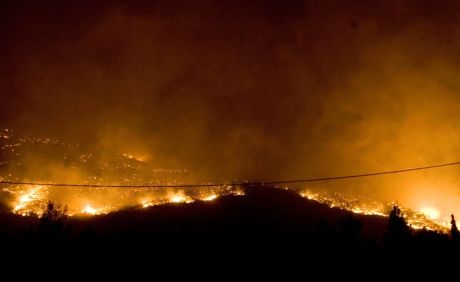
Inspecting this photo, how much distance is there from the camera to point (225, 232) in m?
38.1

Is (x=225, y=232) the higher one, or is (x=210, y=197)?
(x=210, y=197)

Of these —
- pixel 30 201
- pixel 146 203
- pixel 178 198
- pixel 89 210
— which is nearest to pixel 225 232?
pixel 146 203

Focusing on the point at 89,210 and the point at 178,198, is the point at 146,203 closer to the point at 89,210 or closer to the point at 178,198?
the point at 178,198

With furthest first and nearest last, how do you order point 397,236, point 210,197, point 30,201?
point 210,197 < point 30,201 < point 397,236

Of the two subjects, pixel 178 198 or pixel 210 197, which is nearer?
pixel 178 198

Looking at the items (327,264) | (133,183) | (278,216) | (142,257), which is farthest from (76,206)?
(327,264)

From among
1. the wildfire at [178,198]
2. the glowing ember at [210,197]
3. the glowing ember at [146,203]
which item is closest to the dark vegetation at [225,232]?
the glowing ember at [210,197]

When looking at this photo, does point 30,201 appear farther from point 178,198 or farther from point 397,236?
point 397,236

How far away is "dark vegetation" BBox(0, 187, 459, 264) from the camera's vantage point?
97.5 feet

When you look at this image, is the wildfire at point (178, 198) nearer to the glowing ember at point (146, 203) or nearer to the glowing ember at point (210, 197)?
the glowing ember at point (210, 197)

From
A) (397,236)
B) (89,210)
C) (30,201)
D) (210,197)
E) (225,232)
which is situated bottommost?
(225,232)

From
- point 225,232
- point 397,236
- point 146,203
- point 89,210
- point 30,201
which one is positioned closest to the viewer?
point 397,236

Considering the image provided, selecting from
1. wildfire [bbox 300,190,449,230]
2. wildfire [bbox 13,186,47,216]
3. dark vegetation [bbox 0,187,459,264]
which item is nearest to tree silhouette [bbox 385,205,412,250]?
dark vegetation [bbox 0,187,459,264]

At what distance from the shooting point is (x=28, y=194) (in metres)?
43.0
